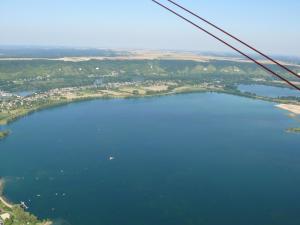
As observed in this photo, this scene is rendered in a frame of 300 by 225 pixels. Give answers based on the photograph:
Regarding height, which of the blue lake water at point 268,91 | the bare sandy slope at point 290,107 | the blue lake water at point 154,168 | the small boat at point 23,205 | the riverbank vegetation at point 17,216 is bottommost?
the blue lake water at point 268,91

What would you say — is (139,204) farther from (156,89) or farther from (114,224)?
(156,89)

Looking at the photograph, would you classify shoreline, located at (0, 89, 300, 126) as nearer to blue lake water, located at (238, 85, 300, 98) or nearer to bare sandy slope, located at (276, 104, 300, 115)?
bare sandy slope, located at (276, 104, 300, 115)

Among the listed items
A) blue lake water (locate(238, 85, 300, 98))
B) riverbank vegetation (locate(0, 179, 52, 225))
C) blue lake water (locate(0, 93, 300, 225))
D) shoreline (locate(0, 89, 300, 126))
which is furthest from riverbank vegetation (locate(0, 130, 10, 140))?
blue lake water (locate(238, 85, 300, 98))

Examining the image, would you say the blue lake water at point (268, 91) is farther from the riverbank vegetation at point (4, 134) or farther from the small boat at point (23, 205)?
the small boat at point (23, 205)

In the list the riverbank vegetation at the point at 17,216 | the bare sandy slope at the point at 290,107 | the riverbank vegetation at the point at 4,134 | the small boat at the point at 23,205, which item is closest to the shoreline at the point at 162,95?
the bare sandy slope at the point at 290,107

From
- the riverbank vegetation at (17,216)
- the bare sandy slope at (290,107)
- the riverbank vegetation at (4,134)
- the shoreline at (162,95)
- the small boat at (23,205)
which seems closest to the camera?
the riverbank vegetation at (17,216)

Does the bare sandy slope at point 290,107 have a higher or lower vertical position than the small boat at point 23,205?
lower

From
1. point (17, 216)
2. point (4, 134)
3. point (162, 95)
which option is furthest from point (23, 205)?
point (162, 95)
